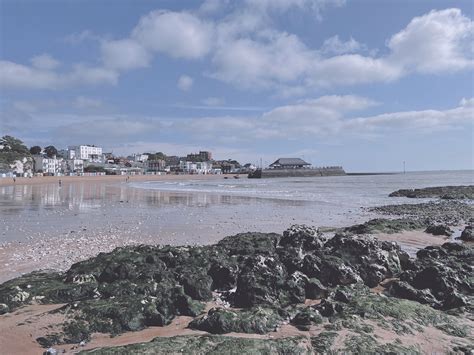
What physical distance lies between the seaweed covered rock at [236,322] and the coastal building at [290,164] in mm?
143434

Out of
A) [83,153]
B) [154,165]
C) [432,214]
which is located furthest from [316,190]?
[83,153]

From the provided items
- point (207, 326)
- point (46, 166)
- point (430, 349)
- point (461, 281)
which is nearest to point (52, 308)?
point (207, 326)

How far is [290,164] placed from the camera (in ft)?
486

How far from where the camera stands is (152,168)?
18038 centimetres

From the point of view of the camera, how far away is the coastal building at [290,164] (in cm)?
14800

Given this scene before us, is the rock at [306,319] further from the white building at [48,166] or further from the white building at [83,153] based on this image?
the white building at [83,153]

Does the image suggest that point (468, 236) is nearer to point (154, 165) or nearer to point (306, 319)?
point (306, 319)

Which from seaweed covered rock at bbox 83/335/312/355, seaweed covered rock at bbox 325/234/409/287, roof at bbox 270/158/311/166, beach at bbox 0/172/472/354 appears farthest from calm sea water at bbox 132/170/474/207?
roof at bbox 270/158/311/166

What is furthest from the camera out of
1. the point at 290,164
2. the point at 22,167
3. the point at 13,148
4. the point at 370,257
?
the point at 290,164

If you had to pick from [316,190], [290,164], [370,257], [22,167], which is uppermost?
[290,164]

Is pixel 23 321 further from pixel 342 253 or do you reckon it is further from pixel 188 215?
pixel 188 215

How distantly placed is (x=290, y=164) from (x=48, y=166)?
90.4m

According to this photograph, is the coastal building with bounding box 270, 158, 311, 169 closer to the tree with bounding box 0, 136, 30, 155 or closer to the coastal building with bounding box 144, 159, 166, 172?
the coastal building with bounding box 144, 159, 166, 172

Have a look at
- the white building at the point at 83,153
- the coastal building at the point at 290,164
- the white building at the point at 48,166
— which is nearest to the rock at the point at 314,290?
the white building at the point at 48,166
